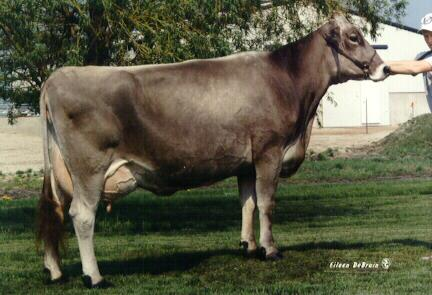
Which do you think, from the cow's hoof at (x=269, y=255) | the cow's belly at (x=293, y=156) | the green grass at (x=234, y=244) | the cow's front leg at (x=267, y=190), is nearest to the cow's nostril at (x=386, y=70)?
the cow's belly at (x=293, y=156)

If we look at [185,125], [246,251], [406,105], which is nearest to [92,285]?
[185,125]

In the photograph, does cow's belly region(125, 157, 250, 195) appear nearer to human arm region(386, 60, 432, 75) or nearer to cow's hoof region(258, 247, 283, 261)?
cow's hoof region(258, 247, 283, 261)

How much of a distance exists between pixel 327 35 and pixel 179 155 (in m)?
2.42

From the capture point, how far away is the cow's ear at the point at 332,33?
466 inches

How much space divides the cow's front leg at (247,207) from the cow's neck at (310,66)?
3.30 ft

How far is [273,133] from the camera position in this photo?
11227 millimetres

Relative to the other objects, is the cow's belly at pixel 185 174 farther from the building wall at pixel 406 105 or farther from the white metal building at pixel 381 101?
the building wall at pixel 406 105

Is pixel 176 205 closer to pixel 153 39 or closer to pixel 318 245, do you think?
pixel 153 39

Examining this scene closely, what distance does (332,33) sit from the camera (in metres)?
11.9

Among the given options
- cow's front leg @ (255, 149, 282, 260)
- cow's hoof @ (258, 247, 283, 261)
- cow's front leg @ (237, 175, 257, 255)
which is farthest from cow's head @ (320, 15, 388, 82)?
cow's hoof @ (258, 247, 283, 261)

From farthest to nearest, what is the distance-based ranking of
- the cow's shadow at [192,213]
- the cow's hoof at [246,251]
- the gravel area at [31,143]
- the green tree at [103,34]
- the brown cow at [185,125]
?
1. the gravel area at [31,143]
2. the cow's shadow at [192,213]
3. the green tree at [103,34]
4. the cow's hoof at [246,251]
5. the brown cow at [185,125]

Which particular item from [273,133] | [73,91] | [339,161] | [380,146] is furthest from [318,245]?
[380,146]

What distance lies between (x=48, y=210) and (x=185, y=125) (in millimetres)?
1701

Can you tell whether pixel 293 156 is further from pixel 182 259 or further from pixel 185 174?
pixel 182 259
